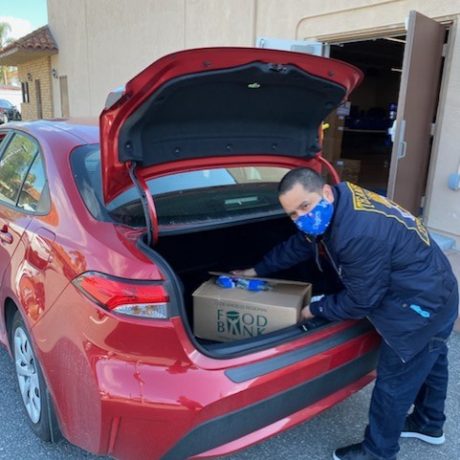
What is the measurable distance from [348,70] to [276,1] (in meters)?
5.32

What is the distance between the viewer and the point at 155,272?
1705mm

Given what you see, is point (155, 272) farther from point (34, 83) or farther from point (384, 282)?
point (34, 83)

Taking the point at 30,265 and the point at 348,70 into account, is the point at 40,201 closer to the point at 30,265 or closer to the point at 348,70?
the point at 30,265

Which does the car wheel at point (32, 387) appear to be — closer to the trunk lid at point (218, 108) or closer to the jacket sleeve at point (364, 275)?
the trunk lid at point (218, 108)

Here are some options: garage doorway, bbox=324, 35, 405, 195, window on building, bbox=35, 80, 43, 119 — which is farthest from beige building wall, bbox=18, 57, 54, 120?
garage doorway, bbox=324, 35, 405, 195

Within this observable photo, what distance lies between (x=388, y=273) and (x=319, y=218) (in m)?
0.34

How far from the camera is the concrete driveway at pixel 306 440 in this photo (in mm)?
2246

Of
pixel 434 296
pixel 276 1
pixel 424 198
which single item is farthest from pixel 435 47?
pixel 434 296

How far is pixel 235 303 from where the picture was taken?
2.19 m

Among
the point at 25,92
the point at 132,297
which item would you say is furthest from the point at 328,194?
the point at 25,92

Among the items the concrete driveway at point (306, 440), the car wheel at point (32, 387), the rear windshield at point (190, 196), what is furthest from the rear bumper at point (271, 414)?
the rear windshield at point (190, 196)

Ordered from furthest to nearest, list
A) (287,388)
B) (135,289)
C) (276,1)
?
1. (276,1)
2. (287,388)
3. (135,289)

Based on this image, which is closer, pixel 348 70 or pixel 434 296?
pixel 434 296

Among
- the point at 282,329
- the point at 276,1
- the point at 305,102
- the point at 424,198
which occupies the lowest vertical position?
the point at 424,198
